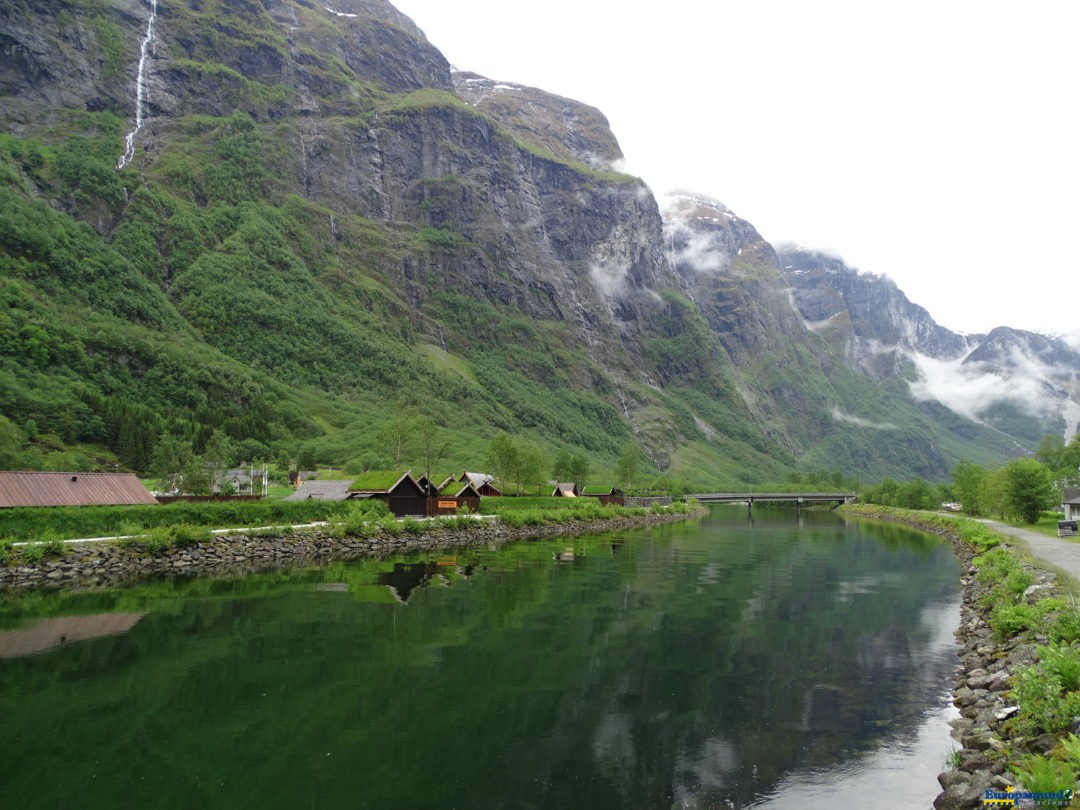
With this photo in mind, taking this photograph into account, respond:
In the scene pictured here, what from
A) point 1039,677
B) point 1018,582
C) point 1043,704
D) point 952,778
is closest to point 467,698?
point 952,778

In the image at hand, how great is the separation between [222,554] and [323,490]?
3445cm

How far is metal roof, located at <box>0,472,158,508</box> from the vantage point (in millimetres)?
48406

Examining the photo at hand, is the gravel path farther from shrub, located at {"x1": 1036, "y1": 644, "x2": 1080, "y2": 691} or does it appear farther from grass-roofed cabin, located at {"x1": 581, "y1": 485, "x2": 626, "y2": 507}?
grass-roofed cabin, located at {"x1": 581, "y1": 485, "x2": 626, "y2": 507}

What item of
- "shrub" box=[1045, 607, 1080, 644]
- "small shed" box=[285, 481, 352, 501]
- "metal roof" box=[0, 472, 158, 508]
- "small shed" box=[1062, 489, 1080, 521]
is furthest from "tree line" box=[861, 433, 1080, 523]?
"metal roof" box=[0, 472, 158, 508]

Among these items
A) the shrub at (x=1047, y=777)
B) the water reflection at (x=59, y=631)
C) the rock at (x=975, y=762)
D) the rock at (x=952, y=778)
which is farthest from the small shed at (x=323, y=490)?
the shrub at (x=1047, y=777)

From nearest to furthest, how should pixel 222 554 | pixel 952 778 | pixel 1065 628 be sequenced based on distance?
pixel 952 778, pixel 1065 628, pixel 222 554

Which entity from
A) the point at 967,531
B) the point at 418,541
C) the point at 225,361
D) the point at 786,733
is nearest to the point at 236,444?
the point at 225,361

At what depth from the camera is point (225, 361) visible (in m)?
171

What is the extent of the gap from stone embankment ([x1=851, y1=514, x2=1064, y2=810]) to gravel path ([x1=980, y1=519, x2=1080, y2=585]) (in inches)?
77.8

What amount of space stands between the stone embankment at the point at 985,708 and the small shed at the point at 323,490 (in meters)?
67.9

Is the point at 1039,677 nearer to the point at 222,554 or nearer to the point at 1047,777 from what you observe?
the point at 1047,777

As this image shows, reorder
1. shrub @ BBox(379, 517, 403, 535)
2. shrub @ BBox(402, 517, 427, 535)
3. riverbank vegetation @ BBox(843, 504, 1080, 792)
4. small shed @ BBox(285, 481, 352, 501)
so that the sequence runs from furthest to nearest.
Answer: small shed @ BBox(285, 481, 352, 501), shrub @ BBox(402, 517, 427, 535), shrub @ BBox(379, 517, 403, 535), riverbank vegetation @ BBox(843, 504, 1080, 792)

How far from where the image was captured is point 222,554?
51094 mm

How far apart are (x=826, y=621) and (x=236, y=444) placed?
441ft
